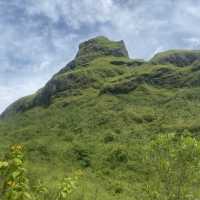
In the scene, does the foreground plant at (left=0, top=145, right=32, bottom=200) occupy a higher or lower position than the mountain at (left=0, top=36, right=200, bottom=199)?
lower

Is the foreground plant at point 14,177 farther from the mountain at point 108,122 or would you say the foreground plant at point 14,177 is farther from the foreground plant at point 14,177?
the mountain at point 108,122

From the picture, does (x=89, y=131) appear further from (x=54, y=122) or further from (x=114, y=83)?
(x=114, y=83)

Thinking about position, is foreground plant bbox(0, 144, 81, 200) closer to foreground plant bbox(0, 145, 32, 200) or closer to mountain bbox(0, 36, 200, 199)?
foreground plant bbox(0, 145, 32, 200)

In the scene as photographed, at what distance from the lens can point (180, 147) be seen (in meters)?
18.2

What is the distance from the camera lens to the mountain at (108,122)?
347 feet

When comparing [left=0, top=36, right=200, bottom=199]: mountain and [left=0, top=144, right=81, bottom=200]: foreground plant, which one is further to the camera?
[left=0, top=36, right=200, bottom=199]: mountain

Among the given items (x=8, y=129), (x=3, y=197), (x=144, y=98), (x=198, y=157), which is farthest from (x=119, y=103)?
(x=3, y=197)

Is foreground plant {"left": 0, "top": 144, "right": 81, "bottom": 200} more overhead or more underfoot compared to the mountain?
more underfoot

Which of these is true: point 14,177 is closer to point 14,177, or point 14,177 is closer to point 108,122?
point 14,177

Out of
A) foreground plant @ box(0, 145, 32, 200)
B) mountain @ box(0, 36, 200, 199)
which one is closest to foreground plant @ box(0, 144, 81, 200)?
foreground plant @ box(0, 145, 32, 200)

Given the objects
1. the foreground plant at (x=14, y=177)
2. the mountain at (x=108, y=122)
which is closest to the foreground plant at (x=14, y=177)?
the foreground plant at (x=14, y=177)

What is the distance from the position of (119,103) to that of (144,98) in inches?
388

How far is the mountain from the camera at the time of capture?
106 meters

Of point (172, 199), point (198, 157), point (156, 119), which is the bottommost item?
point (172, 199)
